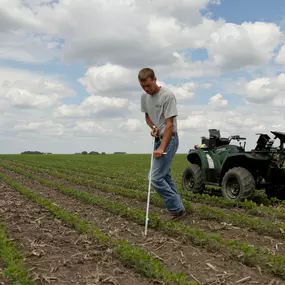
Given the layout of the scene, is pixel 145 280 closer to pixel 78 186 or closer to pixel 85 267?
pixel 85 267

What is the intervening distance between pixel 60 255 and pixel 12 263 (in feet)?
2.10

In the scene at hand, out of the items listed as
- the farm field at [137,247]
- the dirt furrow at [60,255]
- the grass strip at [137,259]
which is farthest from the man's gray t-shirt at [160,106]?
the dirt furrow at [60,255]

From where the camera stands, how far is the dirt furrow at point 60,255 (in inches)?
158

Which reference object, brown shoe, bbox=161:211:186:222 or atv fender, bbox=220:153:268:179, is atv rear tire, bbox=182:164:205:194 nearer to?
atv fender, bbox=220:153:268:179

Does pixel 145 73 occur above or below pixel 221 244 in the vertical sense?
above

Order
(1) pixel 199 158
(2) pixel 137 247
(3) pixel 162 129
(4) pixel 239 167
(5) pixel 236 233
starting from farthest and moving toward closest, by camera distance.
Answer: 1. (1) pixel 199 158
2. (4) pixel 239 167
3. (3) pixel 162 129
4. (5) pixel 236 233
5. (2) pixel 137 247

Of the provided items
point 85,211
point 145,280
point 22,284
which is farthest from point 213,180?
point 22,284

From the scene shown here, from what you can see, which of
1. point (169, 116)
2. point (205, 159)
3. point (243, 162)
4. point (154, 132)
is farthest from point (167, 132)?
point (205, 159)

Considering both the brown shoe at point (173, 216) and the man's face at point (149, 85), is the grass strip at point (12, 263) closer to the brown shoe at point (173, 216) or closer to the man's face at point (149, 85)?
the brown shoe at point (173, 216)

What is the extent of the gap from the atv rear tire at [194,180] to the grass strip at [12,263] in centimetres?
556

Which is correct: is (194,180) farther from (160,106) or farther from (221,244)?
(221,244)

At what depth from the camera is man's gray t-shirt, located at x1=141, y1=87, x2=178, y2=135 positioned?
595 cm

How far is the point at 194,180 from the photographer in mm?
10039

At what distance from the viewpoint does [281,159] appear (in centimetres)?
862
